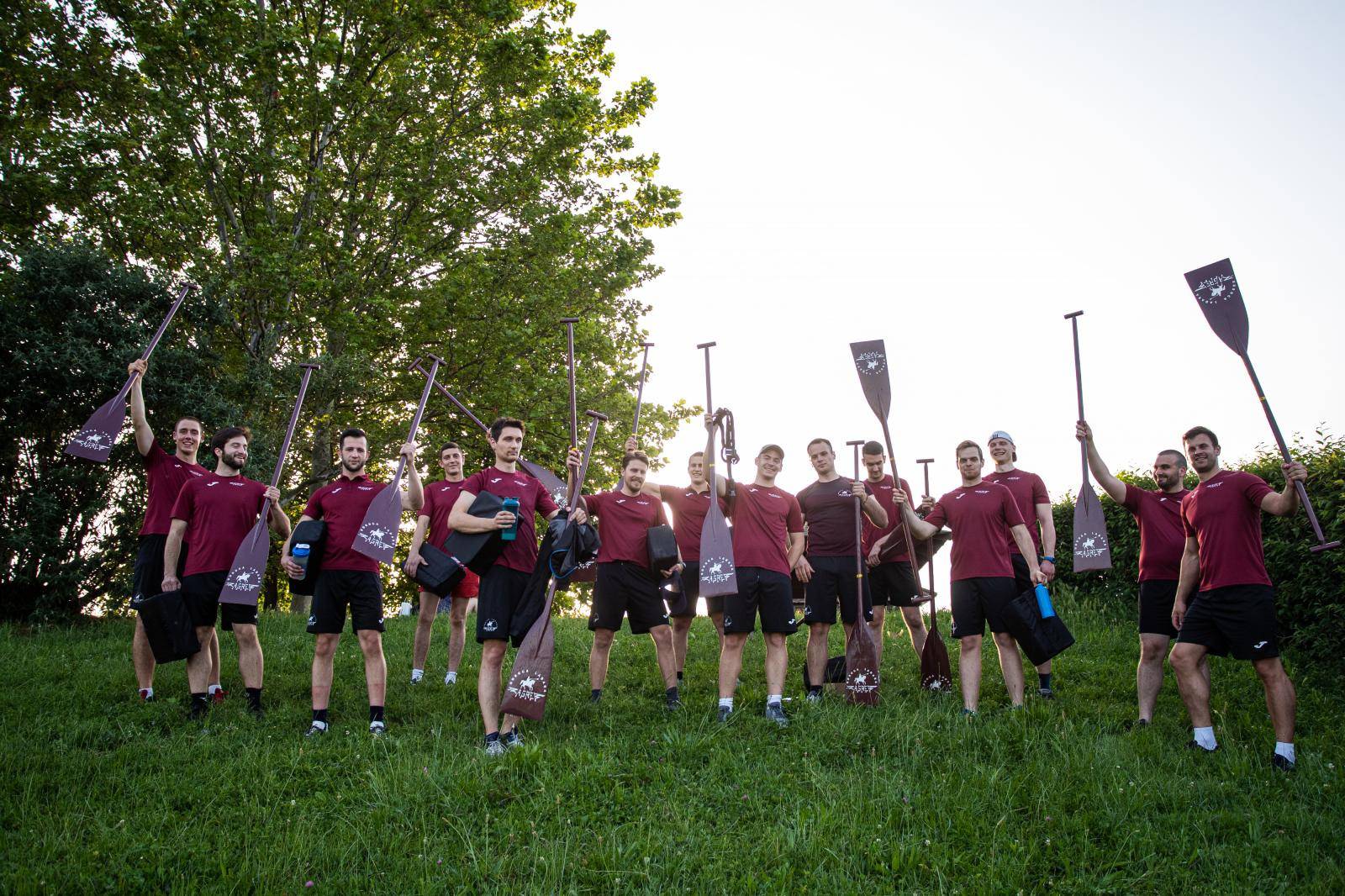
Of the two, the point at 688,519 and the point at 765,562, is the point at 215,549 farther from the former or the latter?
the point at 765,562

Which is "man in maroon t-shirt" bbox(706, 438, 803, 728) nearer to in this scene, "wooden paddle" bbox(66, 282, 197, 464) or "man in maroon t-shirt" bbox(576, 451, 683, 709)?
"man in maroon t-shirt" bbox(576, 451, 683, 709)

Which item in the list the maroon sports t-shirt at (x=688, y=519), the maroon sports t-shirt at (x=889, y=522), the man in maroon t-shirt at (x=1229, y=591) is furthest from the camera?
the maroon sports t-shirt at (x=688, y=519)

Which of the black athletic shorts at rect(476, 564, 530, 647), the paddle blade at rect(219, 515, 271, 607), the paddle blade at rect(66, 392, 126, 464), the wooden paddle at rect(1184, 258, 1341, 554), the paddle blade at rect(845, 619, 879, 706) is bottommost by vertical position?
the paddle blade at rect(845, 619, 879, 706)

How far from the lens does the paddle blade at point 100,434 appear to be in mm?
6523

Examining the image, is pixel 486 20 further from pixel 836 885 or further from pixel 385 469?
pixel 836 885

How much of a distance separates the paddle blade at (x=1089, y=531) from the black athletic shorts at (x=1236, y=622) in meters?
1.30

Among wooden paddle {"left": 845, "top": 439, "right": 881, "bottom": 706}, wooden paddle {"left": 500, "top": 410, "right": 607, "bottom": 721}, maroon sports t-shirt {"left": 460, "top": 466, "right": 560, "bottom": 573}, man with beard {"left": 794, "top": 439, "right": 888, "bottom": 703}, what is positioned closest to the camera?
wooden paddle {"left": 500, "top": 410, "right": 607, "bottom": 721}

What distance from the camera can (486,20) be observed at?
12.6 m

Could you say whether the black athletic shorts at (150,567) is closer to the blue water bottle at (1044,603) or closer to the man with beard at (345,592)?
the man with beard at (345,592)

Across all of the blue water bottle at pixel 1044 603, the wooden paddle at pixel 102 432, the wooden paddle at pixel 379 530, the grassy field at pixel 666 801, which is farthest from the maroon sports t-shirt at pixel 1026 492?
the wooden paddle at pixel 102 432

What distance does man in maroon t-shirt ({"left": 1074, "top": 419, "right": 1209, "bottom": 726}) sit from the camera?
5.62 metres

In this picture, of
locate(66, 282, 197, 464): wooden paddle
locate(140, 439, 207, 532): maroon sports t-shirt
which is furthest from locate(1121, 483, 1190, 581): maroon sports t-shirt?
locate(66, 282, 197, 464): wooden paddle

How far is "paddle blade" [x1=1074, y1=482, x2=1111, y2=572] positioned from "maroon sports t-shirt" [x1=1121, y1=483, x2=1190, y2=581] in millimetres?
482

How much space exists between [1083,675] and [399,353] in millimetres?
11235
